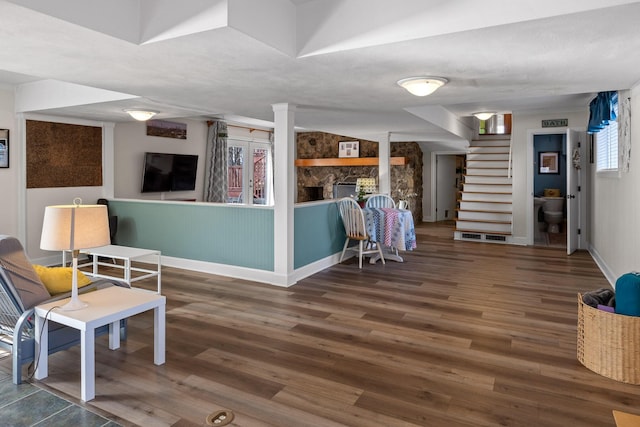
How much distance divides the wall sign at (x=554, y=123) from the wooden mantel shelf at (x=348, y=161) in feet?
10.4

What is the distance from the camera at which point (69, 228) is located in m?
2.47

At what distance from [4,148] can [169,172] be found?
8.32ft

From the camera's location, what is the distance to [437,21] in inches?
96.7

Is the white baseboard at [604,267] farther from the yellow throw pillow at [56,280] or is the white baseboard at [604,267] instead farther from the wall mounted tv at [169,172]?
the wall mounted tv at [169,172]

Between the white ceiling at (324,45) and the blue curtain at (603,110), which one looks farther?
the blue curtain at (603,110)

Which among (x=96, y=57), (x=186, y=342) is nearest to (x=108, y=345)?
(x=186, y=342)

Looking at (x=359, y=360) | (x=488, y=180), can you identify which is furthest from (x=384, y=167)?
(x=359, y=360)

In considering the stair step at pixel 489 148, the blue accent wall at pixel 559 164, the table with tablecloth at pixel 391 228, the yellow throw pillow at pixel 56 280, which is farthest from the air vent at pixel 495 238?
the yellow throw pillow at pixel 56 280

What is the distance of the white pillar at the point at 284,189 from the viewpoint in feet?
15.9

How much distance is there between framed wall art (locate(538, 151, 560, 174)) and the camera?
33.4ft

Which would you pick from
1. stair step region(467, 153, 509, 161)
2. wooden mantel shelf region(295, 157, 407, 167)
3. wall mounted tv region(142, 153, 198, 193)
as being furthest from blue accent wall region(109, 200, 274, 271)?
stair step region(467, 153, 509, 161)

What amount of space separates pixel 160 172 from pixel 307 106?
367 centimetres

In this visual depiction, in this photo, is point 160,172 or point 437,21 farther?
point 160,172

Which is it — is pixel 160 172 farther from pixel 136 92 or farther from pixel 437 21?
pixel 437 21
